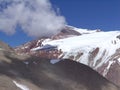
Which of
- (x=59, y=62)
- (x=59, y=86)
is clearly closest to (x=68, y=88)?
(x=59, y=86)

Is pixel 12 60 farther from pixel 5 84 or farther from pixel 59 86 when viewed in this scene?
pixel 5 84

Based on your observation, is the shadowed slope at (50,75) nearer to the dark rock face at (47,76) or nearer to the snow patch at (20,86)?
the dark rock face at (47,76)

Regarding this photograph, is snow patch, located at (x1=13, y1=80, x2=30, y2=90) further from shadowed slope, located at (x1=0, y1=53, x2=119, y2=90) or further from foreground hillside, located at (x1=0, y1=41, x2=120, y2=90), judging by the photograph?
shadowed slope, located at (x1=0, y1=53, x2=119, y2=90)

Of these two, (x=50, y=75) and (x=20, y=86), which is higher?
(x=50, y=75)

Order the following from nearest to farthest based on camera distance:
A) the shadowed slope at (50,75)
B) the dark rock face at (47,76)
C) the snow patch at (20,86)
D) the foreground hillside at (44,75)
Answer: the snow patch at (20,86)
the foreground hillside at (44,75)
the dark rock face at (47,76)
the shadowed slope at (50,75)

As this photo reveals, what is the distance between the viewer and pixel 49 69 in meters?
102

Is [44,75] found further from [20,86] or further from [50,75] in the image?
[20,86]

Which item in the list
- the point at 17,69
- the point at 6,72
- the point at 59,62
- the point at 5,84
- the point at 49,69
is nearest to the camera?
the point at 5,84

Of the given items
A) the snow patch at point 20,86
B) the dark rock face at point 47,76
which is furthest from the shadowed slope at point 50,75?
the snow patch at point 20,86

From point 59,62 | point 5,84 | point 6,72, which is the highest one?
point 59,62

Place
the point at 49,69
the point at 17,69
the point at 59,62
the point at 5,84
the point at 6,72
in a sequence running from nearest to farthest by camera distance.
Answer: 1. the point at 5,84
2. the point at 6,72
3. the point at 17,69
4. the point at 49,69
5. the point at 59,62

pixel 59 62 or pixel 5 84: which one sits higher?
pixel 59 62

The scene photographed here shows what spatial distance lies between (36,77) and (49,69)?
9971 millimetres

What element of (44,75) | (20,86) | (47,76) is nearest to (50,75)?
(47,76)
